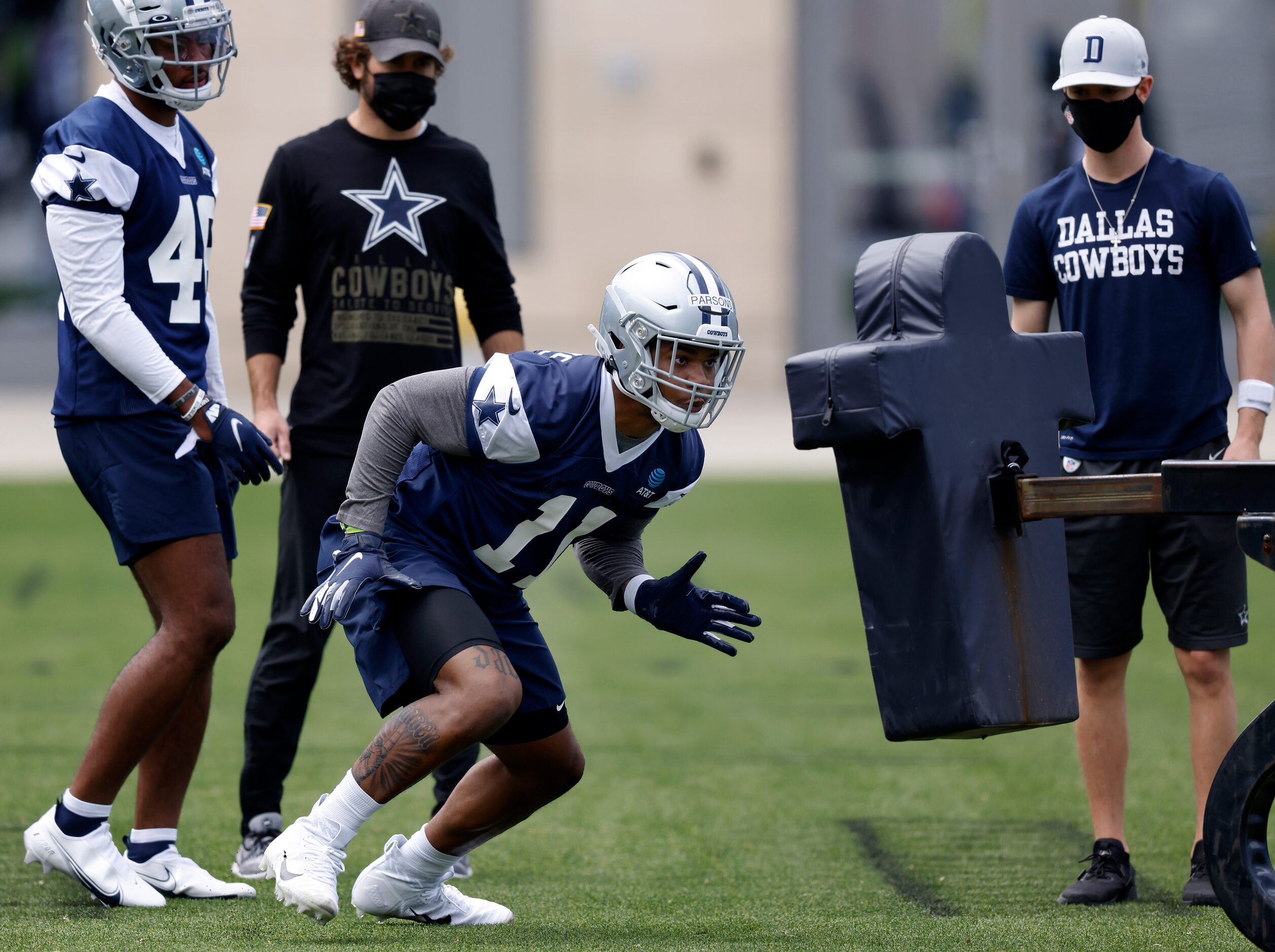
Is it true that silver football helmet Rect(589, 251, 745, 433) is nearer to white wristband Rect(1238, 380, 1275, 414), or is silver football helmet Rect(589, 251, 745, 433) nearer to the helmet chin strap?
the helmet chin strap

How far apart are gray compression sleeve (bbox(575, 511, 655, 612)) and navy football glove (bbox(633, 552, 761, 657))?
0.52 ft

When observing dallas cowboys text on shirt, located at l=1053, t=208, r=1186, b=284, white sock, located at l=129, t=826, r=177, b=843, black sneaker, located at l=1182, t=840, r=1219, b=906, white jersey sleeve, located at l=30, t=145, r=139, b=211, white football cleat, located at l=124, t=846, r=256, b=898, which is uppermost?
white jersey sleeve, located at l=30, t=145, r=139, b=211

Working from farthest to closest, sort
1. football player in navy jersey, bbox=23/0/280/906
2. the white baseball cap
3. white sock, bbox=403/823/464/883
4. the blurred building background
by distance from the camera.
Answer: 1. the blurred building background
2. the white baseball cap
3. football player in navy jersey, bbox=23/0/280/906
4. white sock, bbox=403/823/464/883

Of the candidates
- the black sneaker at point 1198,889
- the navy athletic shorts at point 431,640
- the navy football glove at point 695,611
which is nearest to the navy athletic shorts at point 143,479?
the navy athletic shorts at point 431,640

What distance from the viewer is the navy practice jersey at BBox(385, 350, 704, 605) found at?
11.0 feet

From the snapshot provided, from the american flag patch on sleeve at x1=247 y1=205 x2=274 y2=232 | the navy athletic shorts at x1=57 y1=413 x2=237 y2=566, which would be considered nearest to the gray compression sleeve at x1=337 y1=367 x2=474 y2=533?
the navy athletic shorts at x1=57 y1=413 x2=237 y2=566

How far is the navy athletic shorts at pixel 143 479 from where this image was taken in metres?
3.71

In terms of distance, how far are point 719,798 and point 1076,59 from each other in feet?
8.03

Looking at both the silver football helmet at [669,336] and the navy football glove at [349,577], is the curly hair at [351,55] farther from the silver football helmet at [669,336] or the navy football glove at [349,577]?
the navy football glove at [349,577]

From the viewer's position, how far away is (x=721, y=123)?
60.7 feet

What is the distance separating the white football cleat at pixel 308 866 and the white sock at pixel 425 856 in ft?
0.82

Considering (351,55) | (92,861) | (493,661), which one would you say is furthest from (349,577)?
(351,55)

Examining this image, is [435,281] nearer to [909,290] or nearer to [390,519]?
[390,519]

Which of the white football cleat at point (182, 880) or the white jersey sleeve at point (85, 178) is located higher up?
the white jersey sleeve at point (85, 178)
